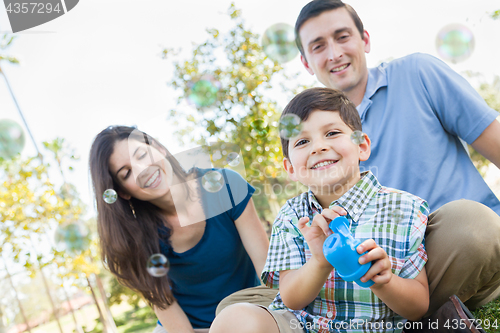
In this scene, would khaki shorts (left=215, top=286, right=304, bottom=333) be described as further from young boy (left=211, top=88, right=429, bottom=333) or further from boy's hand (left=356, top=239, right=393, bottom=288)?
boy's hand (left=356, top=239, right=393, bottom=288)

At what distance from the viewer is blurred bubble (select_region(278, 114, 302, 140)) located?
5.16 ft

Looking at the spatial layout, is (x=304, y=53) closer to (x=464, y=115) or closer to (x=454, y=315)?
(x=464, y=115)

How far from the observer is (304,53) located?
2.44 metres

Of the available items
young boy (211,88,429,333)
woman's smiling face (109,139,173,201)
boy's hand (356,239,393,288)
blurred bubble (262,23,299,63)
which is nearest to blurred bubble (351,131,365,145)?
young boy (211,88,429,333)

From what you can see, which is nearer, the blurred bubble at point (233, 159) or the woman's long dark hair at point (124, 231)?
the woman's long dark hair at point (124, 231)

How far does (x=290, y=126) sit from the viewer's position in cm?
161

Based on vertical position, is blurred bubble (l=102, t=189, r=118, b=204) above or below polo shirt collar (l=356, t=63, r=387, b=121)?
below

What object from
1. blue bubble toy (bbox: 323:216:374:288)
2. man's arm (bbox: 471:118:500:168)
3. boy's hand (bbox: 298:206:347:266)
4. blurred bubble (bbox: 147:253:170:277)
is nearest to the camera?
blue bubble toy (bbox: 323:216:374:288)

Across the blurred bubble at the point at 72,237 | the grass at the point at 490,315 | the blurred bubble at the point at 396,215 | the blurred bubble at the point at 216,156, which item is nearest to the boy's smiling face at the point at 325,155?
the blurred bubble at the point at 396,215

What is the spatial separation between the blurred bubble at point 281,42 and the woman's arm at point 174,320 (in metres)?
2.07

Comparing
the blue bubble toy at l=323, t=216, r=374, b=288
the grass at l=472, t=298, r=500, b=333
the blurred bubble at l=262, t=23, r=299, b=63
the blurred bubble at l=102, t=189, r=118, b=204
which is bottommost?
the grass at l=472, t=298, r=500, b=333

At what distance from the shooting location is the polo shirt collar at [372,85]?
214cm

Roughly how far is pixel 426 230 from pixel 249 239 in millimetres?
1097

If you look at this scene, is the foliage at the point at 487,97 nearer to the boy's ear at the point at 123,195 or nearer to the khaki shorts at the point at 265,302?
the khaki shorts at the point at 265,302
